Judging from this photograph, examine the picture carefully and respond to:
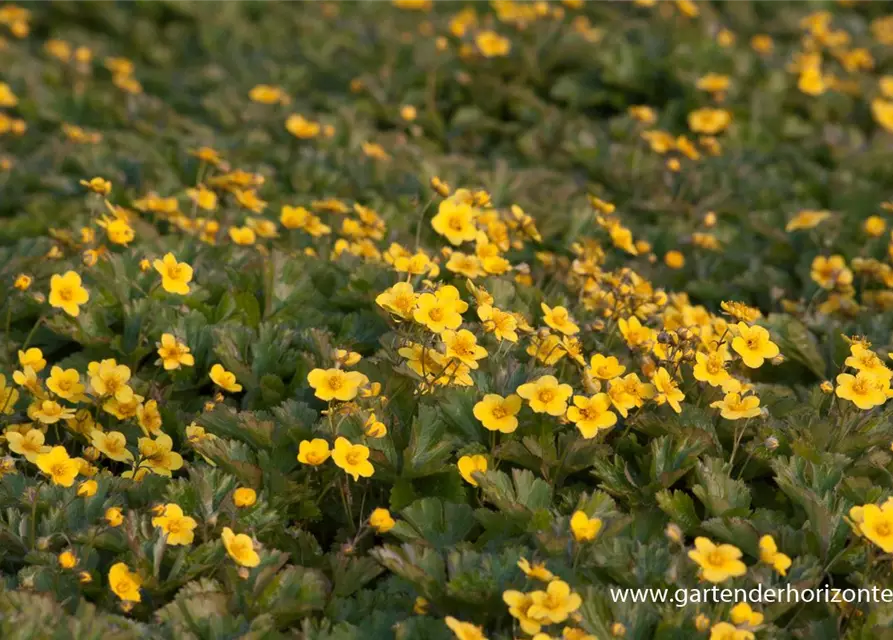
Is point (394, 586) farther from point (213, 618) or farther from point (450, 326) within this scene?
point (450, 326)

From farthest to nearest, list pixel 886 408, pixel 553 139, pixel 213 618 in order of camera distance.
Answer: pixel 553 139, pixel 886 408, pixel 213 618

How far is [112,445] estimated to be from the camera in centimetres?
285

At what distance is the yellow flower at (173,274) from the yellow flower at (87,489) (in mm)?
689

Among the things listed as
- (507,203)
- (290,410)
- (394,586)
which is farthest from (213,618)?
(507,203)

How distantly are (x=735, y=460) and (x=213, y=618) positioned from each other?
139cm

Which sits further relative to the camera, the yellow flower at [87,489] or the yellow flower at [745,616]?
the yellow flower at [87,489]

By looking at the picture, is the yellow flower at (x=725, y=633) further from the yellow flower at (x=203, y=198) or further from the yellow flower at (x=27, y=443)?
the yellow flower at (x=203, y=198)

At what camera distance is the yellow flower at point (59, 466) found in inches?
104

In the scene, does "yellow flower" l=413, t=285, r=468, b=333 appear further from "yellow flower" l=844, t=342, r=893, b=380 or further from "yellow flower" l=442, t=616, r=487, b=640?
"yellow flower" l=844, t=342, r=893, b=380

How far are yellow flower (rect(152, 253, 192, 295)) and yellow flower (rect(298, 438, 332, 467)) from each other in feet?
2.48

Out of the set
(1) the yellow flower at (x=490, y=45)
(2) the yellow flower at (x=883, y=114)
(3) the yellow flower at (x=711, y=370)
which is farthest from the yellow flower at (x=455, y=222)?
(2) the yellow flower at (x=883, y=114)

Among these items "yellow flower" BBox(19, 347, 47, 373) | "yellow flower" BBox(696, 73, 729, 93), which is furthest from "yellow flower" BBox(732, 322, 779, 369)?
"yellow flower" BBox(696, 73, 729, 93)

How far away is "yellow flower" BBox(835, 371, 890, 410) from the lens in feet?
8.89

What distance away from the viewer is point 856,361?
275cm
